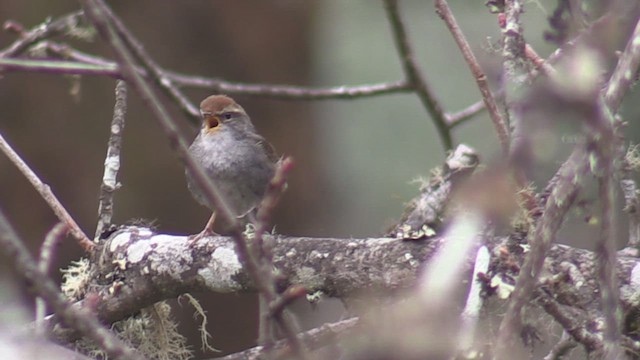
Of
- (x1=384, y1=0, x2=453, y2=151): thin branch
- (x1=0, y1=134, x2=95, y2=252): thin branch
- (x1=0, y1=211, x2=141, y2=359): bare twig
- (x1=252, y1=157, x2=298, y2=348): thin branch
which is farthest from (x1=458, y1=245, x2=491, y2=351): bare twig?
(x1=0, y1=134, x2=95, y2=252): thin branch

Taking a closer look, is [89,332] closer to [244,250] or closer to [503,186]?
[244,250]

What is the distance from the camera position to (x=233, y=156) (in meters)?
4.07

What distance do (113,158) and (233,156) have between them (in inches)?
34.9

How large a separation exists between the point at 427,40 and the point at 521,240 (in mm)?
6700

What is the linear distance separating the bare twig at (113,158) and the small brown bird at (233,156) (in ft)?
2.25

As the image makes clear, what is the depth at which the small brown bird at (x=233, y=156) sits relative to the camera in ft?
13.1

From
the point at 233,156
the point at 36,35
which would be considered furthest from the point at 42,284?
the point at 233,156

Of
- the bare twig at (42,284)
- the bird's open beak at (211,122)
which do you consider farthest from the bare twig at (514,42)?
the bird's open beak at (211,122)

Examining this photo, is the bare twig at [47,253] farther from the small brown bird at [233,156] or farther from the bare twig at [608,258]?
the small brown bird at [233,156]

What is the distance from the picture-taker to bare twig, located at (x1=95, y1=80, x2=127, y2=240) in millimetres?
3189

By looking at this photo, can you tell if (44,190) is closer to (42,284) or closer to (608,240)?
(42,284)

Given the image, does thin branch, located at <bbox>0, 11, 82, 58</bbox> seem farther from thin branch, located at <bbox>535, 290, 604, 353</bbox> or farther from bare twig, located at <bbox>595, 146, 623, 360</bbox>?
bare twig, located at <bbox>595, 146, 623, 360</bbox>

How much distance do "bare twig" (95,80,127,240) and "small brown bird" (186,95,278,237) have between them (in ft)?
Result: 2.25

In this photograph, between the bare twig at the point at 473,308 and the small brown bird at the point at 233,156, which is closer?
the bare twig at the point at 473,308
